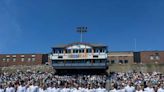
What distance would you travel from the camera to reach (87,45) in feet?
240

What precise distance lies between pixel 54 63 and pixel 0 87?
50.4m

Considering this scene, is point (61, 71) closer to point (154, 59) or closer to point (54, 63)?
point (54, 63)

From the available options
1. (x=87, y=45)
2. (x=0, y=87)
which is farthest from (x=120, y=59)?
(x=0, y=87)

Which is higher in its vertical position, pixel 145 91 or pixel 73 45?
pixel 73 45

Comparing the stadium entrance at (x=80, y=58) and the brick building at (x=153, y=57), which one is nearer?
the stadium entrance at (x=80, y=58)

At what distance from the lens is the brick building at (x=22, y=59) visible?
93.8 meters

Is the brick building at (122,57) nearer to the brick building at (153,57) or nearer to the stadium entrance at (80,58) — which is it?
the brick building at (153,57)

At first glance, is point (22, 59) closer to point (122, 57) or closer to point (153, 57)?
point (122, 57)

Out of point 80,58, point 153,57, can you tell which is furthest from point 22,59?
point 153,57

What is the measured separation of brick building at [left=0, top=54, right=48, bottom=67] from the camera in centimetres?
9381

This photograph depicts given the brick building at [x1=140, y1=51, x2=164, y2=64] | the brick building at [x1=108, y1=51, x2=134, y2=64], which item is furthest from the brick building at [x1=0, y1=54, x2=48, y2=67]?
the brick building at [x1=140, y1=51, x2=164, y2=64]

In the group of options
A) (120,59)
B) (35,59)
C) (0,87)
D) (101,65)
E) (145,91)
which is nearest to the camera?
(145,91)

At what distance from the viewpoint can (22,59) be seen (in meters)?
94.8

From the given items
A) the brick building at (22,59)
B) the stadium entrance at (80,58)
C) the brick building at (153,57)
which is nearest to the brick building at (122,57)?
the brick building at (153,57)
